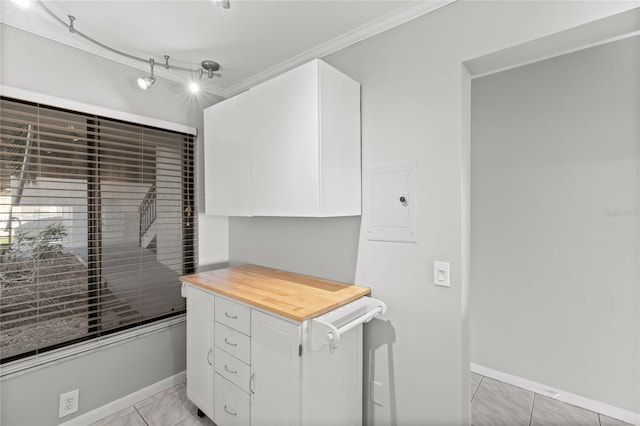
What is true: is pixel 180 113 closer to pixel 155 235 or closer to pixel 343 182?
pixel 155 235

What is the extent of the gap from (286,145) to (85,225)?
1448 millimetres

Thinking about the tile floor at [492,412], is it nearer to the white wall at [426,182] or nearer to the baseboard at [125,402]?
the baseboard at [125,402]

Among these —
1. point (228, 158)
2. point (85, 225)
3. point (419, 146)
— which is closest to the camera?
point (419, 146)

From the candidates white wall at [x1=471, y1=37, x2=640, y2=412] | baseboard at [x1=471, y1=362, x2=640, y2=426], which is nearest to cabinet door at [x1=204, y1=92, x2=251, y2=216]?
white wall at [x1=471, y1=37, x2=640, y2=412]

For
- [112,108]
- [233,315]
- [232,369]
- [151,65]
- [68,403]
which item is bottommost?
[68,403]

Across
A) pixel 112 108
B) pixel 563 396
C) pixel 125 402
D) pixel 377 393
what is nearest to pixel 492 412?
pixel 563 396

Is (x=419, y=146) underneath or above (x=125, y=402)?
above

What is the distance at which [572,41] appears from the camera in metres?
1.33

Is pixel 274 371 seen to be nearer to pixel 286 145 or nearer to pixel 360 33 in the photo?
pixel 286 145

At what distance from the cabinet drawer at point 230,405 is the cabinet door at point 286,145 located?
3.47 feet

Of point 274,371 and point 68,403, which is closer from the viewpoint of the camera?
point 274,371

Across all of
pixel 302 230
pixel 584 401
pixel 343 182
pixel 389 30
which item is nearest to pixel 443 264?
pixel 343 182

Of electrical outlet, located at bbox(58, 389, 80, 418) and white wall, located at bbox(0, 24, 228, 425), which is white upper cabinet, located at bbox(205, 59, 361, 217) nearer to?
white wall, located at bbox(0, 24, 228, 425)

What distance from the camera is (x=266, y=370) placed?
60.8 inches
